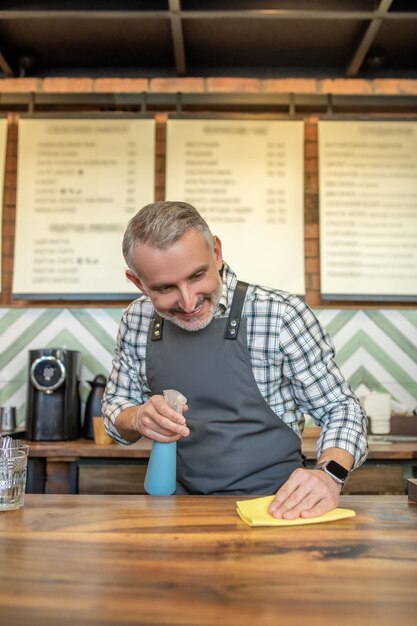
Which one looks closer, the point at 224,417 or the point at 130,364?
the point at 224,417

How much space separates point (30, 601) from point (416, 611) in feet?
1.62

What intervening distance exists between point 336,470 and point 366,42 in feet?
8.42

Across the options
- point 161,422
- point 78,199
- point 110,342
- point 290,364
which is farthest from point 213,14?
point 161,422

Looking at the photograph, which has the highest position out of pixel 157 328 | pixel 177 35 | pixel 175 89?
pixel 177 35

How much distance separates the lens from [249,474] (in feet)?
5.41

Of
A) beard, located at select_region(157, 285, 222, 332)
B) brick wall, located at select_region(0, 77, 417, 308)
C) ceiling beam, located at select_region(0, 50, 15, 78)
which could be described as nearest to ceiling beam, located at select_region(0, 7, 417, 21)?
ceiling beam, located at select_region(0, 50, 15, 78)

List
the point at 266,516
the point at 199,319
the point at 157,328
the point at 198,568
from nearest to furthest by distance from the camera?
1. the point at 198,568
2. the point at 266,516
3. the point at 199,319
4. the point at 157,328

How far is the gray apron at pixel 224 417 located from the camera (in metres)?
1.65

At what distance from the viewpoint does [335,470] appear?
1.40 meters

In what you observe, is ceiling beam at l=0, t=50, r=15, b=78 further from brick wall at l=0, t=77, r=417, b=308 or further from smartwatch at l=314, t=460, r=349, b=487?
smartwatch at l=314, t=460, r=349, b=487

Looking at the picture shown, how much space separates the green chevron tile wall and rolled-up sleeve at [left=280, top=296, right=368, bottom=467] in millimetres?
1590

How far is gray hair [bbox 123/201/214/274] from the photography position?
156 centimetres

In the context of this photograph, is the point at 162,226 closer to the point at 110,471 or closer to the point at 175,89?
the point at 110,471

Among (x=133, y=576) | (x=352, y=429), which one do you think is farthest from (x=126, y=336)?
(x=133, y=576)
